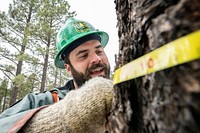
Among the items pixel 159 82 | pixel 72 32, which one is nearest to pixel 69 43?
pixel 72 32

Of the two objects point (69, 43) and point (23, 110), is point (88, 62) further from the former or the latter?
point (23, 110)

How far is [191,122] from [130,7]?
45cm

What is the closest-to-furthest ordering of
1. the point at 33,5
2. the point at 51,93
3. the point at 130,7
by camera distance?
the point at 130,7, the point at 51,93, the point at 33,5

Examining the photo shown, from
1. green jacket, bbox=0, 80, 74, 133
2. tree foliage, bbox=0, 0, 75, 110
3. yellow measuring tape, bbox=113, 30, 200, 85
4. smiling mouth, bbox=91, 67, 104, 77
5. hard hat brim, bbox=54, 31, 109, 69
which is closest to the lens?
yellow measuring tape, bbox=113, 30, 200, 85

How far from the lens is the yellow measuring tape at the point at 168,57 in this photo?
42cm

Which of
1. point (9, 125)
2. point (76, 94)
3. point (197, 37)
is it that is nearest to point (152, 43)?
point (197, 37)

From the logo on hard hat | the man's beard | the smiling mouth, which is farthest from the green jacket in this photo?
the logo on hard hat

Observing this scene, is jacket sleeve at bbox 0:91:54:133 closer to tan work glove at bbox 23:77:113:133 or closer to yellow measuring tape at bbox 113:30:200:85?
tan work glove at bbox 23:77:113:133

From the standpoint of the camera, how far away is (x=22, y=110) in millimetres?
2098

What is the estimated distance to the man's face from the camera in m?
2.73

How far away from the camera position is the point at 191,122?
44 cm

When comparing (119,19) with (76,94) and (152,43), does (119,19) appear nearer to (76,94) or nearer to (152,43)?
(152,43)

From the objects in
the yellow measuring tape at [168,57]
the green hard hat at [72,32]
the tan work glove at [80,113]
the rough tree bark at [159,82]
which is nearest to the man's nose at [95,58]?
the green hard hat at [72,32]

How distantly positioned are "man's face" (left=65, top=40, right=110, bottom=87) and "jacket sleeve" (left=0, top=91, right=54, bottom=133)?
485mm
